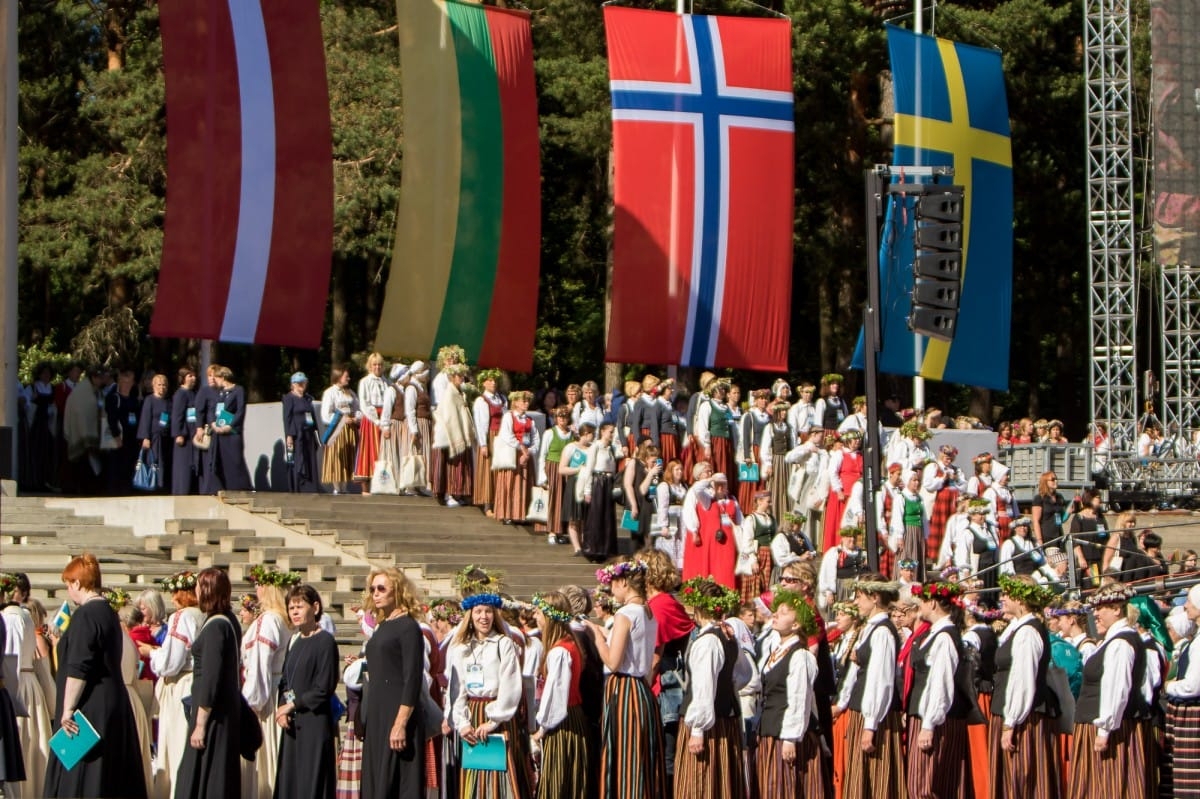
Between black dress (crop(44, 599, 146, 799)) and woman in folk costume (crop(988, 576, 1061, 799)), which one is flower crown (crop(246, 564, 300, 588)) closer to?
black dress (crop(44, 599, 146, 799))

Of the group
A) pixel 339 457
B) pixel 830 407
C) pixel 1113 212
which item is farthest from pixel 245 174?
pixel 1113 212

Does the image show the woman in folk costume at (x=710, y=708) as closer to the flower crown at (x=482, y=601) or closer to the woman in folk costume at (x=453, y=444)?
the flower crown at (x=482, y=601)

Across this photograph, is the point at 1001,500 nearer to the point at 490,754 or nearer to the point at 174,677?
the point at 490,754

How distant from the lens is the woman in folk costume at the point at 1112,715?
13.0 metres

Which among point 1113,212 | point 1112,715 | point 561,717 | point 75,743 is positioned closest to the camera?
point 75,743

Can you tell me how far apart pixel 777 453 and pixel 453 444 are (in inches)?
133

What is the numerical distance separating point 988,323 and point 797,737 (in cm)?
1412

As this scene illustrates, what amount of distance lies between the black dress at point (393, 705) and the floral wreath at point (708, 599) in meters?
1.72

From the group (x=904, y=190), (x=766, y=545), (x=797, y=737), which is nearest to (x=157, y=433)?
(x=766, y=545)

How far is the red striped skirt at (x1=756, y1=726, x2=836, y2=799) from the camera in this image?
1263 centimetres

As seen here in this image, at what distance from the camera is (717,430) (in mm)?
21312

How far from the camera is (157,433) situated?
21.1m

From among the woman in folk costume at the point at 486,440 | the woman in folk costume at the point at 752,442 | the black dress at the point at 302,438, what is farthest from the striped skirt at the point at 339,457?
the woman in folk costume at the point at 752,442

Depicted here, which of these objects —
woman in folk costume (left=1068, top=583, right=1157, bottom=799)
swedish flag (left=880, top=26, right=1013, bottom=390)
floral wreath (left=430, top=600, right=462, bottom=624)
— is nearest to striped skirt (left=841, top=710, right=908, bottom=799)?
woman in folk costume (left=1068, top=583, right=1157, bottom=799)
